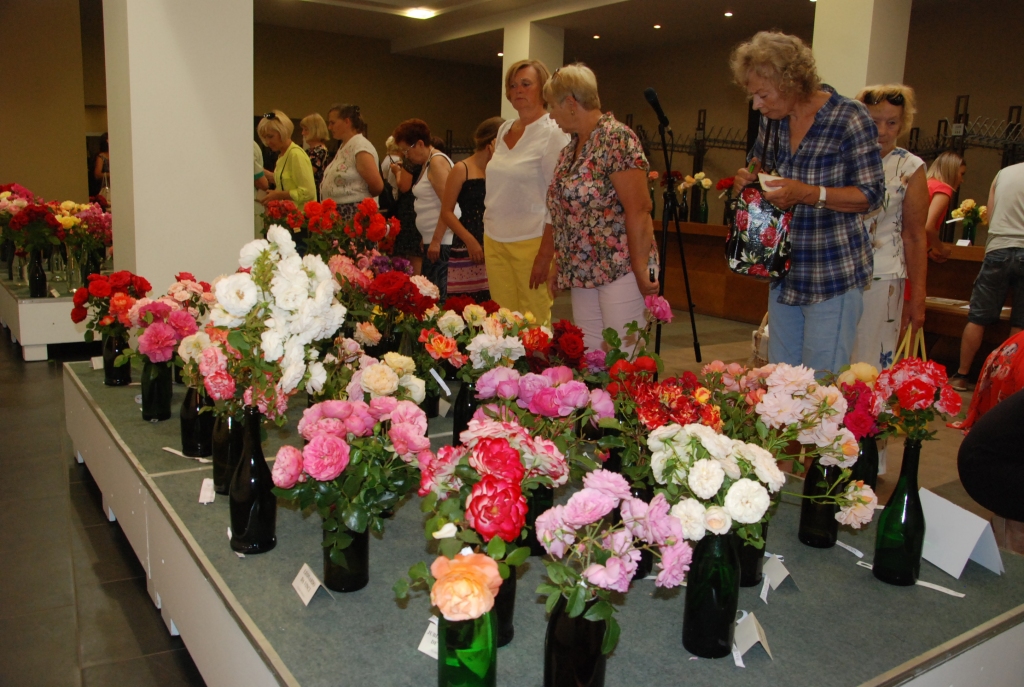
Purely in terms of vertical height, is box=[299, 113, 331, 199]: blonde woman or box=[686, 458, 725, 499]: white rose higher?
box=[299, 113, 331, 199]: blonde woman

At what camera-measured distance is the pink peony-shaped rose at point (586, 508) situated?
34.8 inches

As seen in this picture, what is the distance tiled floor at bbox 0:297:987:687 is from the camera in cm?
180

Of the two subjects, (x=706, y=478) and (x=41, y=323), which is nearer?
(x=706, y=478)

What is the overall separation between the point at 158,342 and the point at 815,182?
176 cm

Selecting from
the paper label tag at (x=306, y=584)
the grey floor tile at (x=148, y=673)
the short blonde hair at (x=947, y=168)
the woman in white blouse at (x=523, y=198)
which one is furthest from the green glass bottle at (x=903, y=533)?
the short blonde hair at (x=947, y=168)

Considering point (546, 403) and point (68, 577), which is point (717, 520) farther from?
point (68, 577)

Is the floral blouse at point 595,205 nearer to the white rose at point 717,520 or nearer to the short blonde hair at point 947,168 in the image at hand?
the white rose at point 717,520

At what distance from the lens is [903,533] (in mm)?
1360

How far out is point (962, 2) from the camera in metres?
7.45

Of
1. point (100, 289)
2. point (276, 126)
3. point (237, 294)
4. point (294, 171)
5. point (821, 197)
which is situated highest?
point (276, 126)

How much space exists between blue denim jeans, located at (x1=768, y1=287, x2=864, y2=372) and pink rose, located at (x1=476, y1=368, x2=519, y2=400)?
1.13 meters

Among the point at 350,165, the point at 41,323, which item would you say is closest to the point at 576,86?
the point at 350,165

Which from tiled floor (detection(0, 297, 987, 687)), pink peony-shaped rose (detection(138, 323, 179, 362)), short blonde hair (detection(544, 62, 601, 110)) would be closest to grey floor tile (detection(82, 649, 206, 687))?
tiled floor (detection(0, 297, 987, 687))

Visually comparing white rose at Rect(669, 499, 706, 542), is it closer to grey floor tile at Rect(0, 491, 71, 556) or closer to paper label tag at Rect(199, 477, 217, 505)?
paper label tag at Rect(199, 477, 217, 505)
